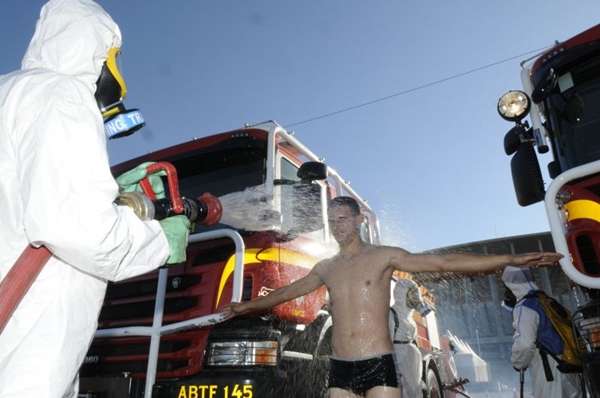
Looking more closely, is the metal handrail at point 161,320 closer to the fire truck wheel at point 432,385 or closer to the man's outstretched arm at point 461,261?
the man's outstretched arm at point 461,261

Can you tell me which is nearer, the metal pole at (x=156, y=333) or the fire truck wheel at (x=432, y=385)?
the metal pole at (x=156, y=333)

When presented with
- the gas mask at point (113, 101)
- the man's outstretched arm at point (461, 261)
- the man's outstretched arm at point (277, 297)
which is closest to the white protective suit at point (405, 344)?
the man's outstretched arm at point (277, 297)

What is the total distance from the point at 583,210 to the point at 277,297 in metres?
2.13

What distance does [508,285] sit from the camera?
4.83 meters

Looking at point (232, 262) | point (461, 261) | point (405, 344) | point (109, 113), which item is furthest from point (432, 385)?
point (109, 113)

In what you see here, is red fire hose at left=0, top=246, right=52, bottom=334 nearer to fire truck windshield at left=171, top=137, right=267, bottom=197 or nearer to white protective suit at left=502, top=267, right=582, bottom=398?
fire truck windshield at left=171, top=137, right=267, bottom=197

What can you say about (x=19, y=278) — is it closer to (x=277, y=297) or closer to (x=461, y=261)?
(x=277, y=297)

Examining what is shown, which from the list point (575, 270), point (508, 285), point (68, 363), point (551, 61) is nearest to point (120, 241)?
point (68, 363)

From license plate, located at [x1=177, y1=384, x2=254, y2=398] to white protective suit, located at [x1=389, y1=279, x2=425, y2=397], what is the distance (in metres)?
2.39

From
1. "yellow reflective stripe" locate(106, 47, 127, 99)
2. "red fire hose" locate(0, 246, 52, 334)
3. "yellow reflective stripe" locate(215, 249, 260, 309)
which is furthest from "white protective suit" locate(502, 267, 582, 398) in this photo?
"red fire hose" locate(0, 246, 52, 334)

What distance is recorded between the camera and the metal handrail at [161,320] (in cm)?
292

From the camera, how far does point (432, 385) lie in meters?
5.83

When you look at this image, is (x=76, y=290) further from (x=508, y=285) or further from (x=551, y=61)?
(x=508, y=285)

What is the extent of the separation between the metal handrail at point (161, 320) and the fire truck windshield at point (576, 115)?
2.62 meters
